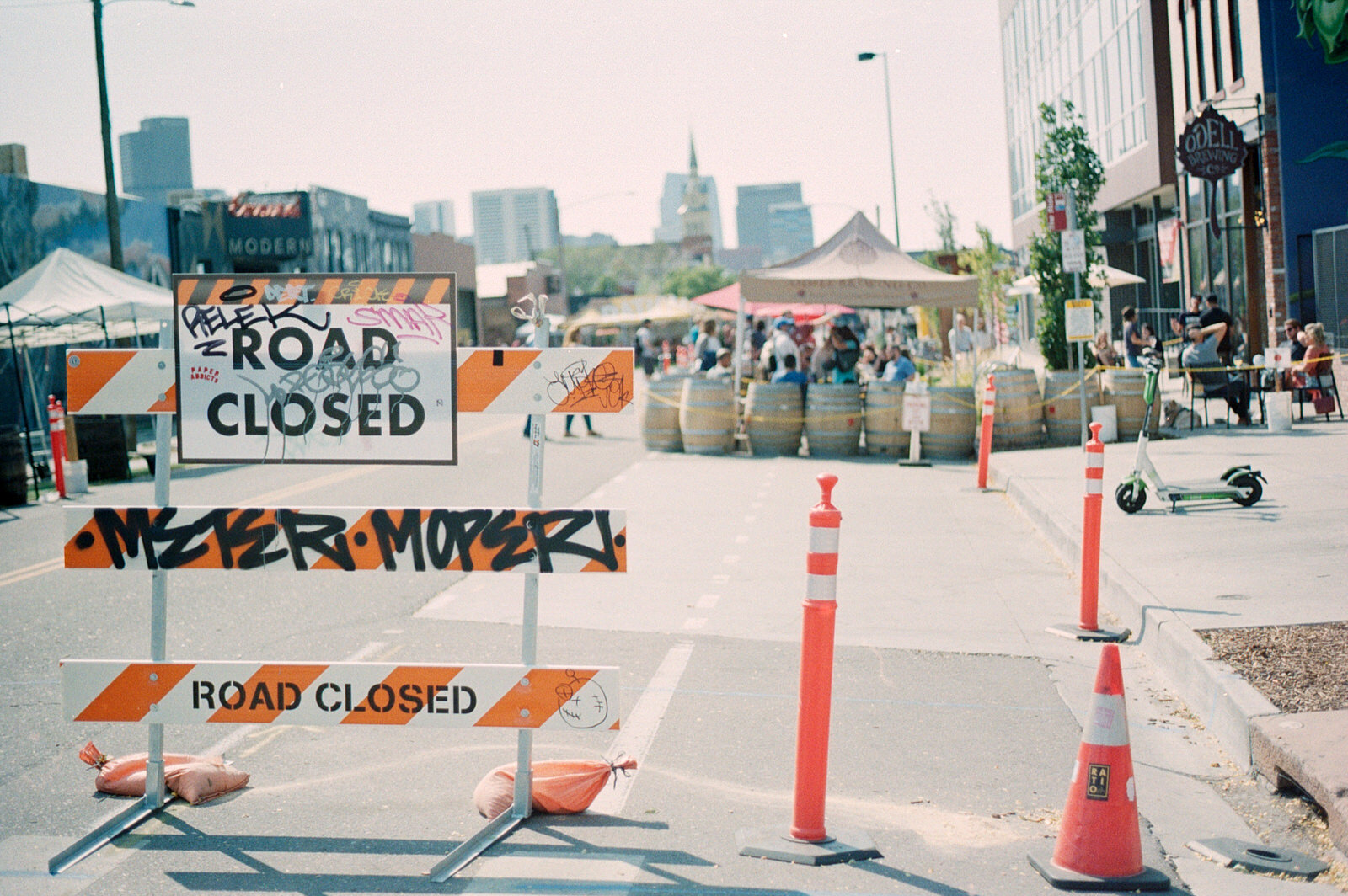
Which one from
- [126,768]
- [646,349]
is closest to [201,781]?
[126,768]

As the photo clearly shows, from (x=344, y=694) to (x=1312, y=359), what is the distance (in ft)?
55.2

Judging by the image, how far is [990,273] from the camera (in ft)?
119

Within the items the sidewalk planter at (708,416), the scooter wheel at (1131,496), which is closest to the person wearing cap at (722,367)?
the sidewalk planter at (708,416)

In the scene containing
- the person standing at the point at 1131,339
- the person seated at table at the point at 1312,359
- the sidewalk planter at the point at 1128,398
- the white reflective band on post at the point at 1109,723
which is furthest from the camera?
the person standing at the point at 1131,339

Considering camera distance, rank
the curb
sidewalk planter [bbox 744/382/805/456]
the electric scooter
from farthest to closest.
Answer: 1. sidewalk planter [bbox 744/382/805/456]
2. the electric scooter
3. the curb

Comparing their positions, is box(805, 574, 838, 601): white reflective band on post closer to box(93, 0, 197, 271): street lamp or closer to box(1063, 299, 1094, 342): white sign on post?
box(1063, 299, 1094, 342): white sign on post

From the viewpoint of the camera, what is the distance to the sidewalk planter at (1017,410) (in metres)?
17.8

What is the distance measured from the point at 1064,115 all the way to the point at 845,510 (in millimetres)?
10474

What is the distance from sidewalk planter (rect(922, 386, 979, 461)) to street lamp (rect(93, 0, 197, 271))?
15176 millimetres

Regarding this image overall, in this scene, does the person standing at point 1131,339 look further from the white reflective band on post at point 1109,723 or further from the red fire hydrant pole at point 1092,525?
the white reflective band on post at point 1109,723

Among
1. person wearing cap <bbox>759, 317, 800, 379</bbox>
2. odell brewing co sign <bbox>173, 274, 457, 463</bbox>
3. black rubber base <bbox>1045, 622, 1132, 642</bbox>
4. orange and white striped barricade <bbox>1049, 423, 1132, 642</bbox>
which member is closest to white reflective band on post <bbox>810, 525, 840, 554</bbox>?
odell brewing co sign <bbox>173, 274, 457, 463</bbox>

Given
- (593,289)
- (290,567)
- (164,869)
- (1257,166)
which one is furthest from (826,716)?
(593,289)

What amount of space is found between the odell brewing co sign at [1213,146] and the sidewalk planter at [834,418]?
25.9ft

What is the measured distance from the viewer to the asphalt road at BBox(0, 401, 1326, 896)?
433 centimetres
